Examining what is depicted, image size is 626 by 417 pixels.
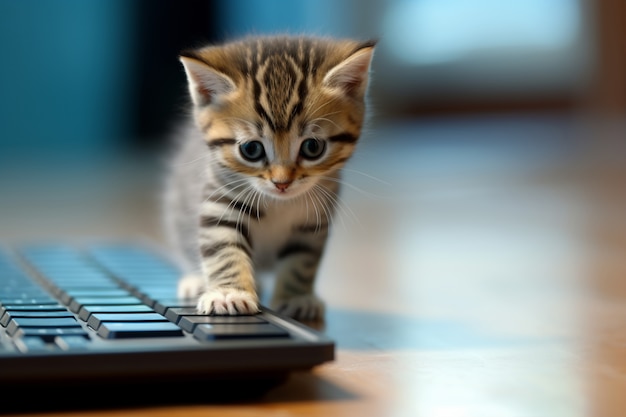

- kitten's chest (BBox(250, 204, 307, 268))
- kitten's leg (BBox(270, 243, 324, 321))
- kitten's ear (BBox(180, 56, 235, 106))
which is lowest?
Answer: kitten's leg (BBox(270, 243, 324, 321))

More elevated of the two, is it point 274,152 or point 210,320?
point 274,152

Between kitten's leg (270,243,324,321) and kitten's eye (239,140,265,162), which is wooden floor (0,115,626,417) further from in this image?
kitten's eye (239,140,265,162)

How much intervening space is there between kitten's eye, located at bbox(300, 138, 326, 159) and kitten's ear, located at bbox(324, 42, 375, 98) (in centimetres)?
8

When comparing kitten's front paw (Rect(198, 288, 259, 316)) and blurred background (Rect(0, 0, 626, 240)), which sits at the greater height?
blurred background (Rect(0, 0, 626, 240))

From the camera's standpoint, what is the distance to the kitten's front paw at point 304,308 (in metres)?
1.18

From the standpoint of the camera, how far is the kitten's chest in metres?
1.33

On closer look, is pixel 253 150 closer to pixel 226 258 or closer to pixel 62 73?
pixel 226 258

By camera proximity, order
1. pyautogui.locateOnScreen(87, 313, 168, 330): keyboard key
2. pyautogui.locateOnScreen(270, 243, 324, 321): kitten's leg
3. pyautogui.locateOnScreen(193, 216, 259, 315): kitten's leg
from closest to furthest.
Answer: pyautogui.locateOnScreen(87, 313, 168, 330): keyboard key → pyautogui.locateOnScreen(193, 216, 259, 315): kitten's leg → pyautogui.locateOnScreen(270, 243, 324, 321): kitten's leg

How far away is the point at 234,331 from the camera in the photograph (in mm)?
779

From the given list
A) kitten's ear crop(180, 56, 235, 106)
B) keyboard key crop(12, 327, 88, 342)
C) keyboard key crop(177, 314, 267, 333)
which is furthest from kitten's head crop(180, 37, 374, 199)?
keyboard key crop(12, 327, 88, 342)

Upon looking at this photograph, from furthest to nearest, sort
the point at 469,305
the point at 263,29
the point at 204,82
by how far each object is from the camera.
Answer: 1. the point at 263,29
2. the point at 204,82
3. the point at 469,305

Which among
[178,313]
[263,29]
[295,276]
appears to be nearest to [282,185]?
[295,276]

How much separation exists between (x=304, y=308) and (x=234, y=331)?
1.40 feet

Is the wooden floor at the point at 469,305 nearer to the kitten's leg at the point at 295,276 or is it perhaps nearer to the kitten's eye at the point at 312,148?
the kitten's leg at the point at 295,276
